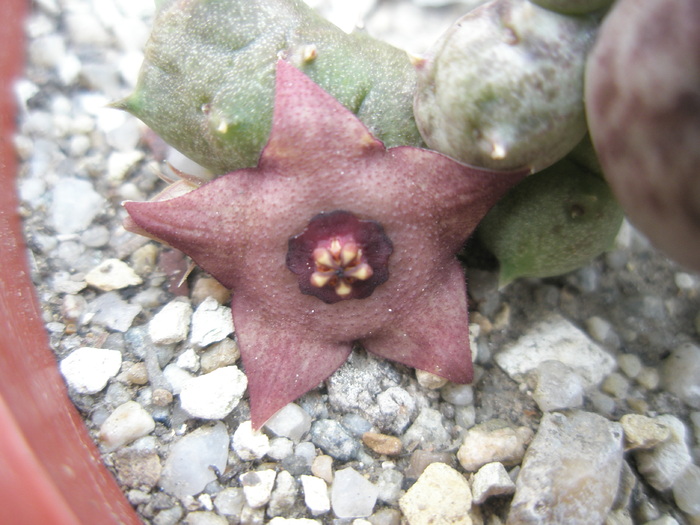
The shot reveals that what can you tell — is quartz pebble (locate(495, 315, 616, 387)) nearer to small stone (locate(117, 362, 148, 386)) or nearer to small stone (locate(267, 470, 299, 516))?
small stone (locate(267, 470, 299, 516))

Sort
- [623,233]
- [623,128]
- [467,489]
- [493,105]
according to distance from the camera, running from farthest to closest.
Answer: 1. [623,233]
2. [467,489]
3. [493,105]
4. [623,128]

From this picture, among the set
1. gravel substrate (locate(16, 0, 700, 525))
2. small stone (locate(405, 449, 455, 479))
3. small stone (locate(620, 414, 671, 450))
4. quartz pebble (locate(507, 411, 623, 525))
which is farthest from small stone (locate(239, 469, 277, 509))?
small stone (locate(620, 414, 671, 450))

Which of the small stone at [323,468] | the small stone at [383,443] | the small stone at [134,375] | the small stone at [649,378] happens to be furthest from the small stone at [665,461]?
the small stone at [134,375]

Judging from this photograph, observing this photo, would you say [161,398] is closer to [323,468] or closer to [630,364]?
[323,468]

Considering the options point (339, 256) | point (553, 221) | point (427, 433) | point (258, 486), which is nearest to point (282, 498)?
point (258, 486)

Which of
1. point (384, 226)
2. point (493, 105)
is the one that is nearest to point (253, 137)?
point (384, 226)

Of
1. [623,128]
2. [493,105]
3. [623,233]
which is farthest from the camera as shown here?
[623,233]

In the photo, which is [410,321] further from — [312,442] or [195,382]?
[195,382]

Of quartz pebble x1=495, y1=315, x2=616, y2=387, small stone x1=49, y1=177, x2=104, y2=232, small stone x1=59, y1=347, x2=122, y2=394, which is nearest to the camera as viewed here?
small stone x1=59, y1=347, x2=122, y2=394
